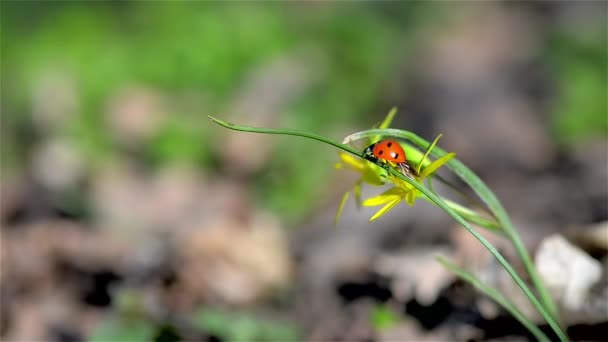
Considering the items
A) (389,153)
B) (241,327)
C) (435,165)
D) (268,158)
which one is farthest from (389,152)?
(268,158)

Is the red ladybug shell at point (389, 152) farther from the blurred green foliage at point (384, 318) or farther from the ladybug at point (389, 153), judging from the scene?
the blurred green foliage at point (384, 318)

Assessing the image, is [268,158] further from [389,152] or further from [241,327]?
[389,152]

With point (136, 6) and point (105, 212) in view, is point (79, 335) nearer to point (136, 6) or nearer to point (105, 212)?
Result: point (105, 212)

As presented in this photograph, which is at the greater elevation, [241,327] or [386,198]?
[386,198]

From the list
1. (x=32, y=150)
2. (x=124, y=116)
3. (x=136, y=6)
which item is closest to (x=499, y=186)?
(x=124, y=116)

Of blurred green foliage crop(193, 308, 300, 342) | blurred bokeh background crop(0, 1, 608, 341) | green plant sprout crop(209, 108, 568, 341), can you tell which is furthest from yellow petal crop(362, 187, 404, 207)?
blurred green foliage crop(193, 308, 300, 342)

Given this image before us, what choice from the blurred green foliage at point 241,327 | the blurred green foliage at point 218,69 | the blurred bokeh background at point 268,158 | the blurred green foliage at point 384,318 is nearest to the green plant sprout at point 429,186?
the blurred bokeh background at point 268,158

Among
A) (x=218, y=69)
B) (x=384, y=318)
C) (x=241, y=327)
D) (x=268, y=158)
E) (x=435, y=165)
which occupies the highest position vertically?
(x=218, y=69)
